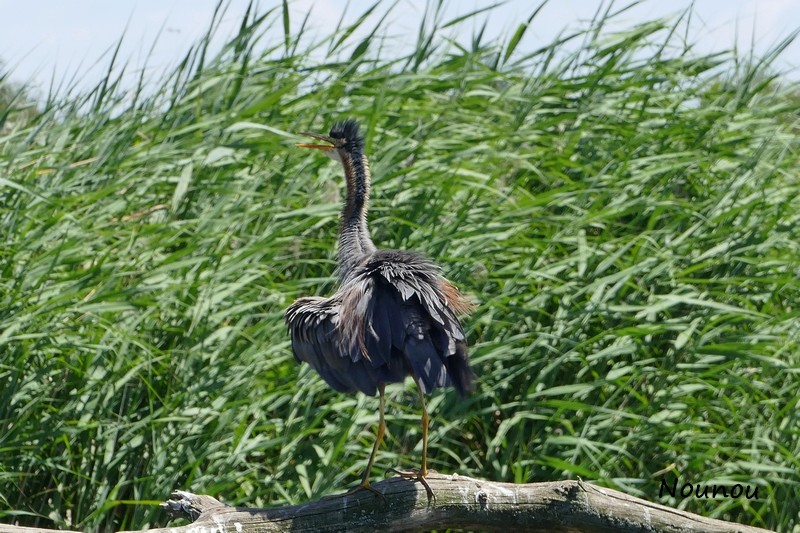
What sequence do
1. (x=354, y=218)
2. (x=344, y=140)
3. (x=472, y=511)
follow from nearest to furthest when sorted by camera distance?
(x=472, y=511) → (x=354, y=218) → (x=344, y=140)

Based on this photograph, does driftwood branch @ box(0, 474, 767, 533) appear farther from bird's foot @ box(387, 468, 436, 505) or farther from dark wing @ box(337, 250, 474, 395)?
dark wing @ box(337, 250, 474, 395)

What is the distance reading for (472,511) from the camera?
4129 mm

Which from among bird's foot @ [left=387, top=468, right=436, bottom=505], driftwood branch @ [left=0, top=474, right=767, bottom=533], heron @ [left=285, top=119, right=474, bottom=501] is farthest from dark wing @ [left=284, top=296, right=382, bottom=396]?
driftwood branch @ [left=0, top=474, right=767, bottom=533]

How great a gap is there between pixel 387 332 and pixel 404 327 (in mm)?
71

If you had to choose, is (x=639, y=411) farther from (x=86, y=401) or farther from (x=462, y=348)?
(x=86, y=401)

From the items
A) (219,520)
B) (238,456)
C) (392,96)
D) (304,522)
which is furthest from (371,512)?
(392,96)

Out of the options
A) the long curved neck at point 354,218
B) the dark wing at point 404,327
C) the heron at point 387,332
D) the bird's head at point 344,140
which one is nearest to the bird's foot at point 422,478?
the heron at point 387,332

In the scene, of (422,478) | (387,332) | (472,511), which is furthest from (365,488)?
(387,332)

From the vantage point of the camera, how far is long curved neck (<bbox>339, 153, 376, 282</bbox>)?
5.18m

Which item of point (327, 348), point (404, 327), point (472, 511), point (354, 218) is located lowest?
point (472, 511)

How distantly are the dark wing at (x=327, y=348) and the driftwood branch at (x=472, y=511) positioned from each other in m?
0.47

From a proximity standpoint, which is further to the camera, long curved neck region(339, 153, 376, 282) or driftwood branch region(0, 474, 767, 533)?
long curved neck region(339, 153, 376, 282)

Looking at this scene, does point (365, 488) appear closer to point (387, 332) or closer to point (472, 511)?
point (472, 511)

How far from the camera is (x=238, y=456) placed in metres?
5.45
